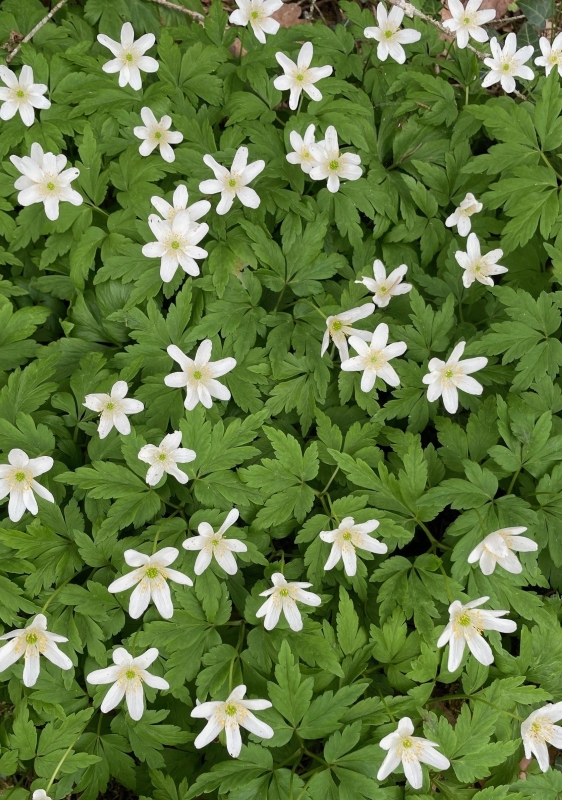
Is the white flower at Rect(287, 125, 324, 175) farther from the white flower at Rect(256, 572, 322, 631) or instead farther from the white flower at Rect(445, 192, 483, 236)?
the white flower at Rect(256, 572, 322, 631)

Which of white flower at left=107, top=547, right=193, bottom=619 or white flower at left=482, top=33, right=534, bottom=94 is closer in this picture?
white flower at left=107, top=547, right=193, bottom=619

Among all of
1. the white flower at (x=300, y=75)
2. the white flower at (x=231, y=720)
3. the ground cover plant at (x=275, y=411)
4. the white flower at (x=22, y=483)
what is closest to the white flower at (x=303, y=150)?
the ground cover plant at (x=275, y=411)

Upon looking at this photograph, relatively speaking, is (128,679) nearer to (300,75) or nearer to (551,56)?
(300,75)

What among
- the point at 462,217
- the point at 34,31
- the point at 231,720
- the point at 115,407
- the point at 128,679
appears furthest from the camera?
the point at 34,31

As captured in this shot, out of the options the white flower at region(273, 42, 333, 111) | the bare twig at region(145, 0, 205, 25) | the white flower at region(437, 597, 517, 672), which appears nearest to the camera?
the white flower at region(437, 597, 517, 672)

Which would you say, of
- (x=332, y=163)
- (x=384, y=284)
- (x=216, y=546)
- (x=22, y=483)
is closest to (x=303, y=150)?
(x=332, y=163)

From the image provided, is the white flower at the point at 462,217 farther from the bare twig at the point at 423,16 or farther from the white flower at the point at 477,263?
the bare twig at the point at 423,16

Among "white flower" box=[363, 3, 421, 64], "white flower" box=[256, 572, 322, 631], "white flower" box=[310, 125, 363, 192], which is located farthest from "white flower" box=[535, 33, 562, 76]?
"white flower" box=[256, 572, 322, 631]
